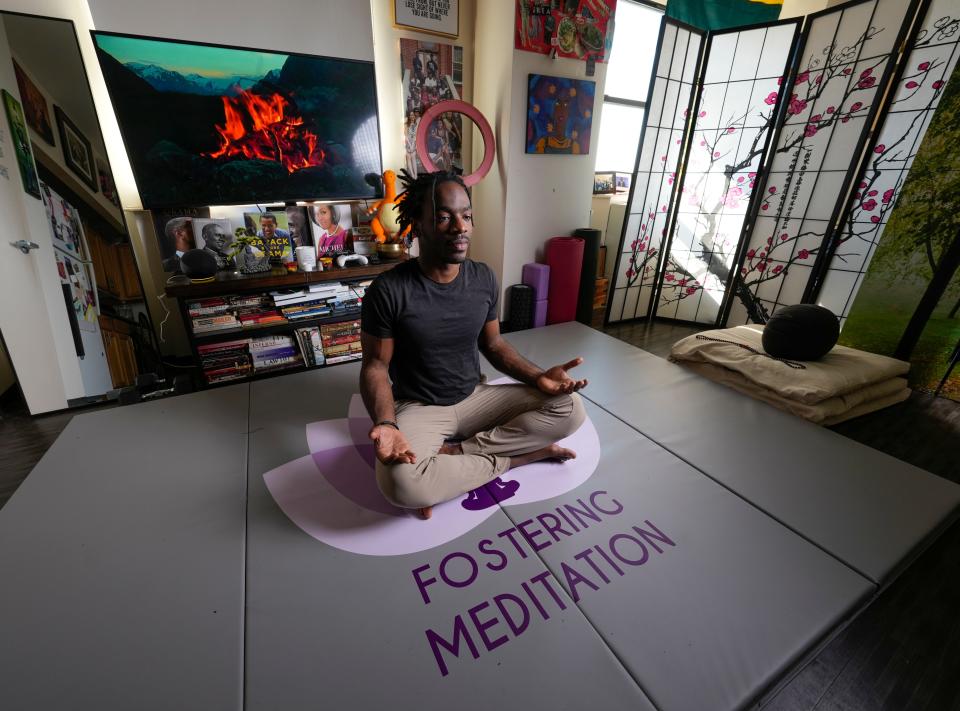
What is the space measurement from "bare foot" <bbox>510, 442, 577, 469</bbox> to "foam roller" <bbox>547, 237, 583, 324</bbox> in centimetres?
199

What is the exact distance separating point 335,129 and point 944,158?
3.48 m

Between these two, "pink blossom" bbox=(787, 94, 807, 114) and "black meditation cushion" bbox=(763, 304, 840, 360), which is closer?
"black meditation cushion" bbox=(763, 304, 840, 360)

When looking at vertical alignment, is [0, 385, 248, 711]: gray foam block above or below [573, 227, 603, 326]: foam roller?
below

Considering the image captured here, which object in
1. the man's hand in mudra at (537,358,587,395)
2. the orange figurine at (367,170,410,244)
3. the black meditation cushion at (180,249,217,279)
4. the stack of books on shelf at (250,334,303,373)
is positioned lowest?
the stack of books on shelf at (250,334,303,373)

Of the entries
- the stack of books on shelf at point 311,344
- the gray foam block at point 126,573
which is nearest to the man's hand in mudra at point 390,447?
the gray foam block at point 126,573

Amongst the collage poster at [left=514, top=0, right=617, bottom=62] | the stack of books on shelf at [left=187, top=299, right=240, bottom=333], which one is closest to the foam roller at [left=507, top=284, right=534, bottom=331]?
the collage poster at [left=514, top=0, right=617, bottom=62]

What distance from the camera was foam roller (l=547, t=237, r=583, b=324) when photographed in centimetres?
331

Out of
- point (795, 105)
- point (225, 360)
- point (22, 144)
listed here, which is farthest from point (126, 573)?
point (795, 105)

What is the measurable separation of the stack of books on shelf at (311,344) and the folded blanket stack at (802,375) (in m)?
2.19

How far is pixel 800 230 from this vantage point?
117 inches

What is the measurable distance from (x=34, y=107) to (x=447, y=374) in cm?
247

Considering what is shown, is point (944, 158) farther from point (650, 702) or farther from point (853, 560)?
point (650, 702)

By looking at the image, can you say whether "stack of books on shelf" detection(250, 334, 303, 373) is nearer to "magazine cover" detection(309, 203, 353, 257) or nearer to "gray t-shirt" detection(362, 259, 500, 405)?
"magazine cover" detection(309, 203, 353, 257)

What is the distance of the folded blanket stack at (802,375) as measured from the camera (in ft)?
6.55
